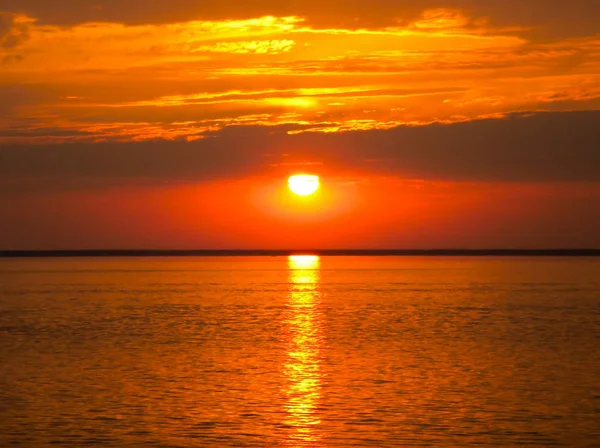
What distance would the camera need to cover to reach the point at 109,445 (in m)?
24.5

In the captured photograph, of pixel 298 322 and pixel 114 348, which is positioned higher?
pixel 298 322

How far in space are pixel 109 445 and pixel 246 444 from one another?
3.45 metres

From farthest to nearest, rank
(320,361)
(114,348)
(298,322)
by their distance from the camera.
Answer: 1. (298,322)
2. (114,348)
3. (320,361)

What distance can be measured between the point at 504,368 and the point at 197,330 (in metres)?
23.2

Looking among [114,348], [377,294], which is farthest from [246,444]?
[377,294]

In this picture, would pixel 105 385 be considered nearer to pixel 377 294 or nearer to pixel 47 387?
pixel 47 387

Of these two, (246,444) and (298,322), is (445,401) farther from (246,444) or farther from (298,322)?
(298,322)

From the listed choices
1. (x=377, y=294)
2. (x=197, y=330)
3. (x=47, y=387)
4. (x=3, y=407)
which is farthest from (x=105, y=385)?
(x=377, y=294)

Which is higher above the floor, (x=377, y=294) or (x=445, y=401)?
(x=377, y=294)

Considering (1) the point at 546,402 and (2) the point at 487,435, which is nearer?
(2) the point at 487,435

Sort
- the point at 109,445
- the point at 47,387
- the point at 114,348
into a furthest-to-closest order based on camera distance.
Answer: the point at 114,348 < the point at 47,387 < the point at 109,445

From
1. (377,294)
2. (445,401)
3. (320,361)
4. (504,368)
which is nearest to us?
(445,401)

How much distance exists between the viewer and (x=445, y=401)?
30812 mm

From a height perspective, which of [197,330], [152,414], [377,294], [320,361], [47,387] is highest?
[377,294]
